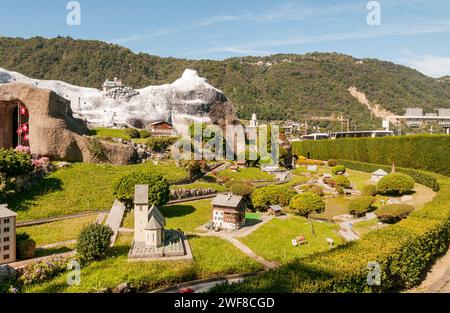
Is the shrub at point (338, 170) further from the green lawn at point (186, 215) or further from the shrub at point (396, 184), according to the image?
the green lawn at point (186, 215)

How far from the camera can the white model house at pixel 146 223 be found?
2661 cm

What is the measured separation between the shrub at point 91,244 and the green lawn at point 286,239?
12165 mm

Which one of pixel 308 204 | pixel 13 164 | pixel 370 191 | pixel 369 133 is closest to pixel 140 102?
pixel 13 164

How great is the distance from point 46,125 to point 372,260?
4340 centimetres

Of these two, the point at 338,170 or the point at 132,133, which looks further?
the point at 338,170

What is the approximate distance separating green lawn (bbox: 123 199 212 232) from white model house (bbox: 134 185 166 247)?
6.51 metres

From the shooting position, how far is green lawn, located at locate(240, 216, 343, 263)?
28.5 m

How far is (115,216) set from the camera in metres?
36.5

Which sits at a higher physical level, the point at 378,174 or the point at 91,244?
the point at 378,174

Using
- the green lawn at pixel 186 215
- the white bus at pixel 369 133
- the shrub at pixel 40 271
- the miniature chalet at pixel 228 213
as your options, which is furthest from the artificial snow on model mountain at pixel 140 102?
→ the shrub at pixel 40 271

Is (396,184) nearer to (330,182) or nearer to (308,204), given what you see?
(330,182)

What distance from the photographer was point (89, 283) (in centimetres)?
2119
